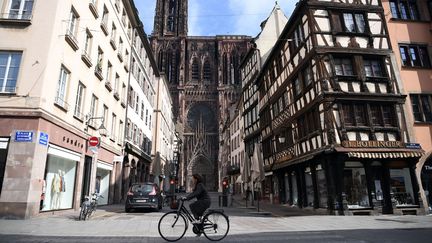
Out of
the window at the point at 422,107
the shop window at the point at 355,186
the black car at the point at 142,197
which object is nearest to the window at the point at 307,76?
the shop window at the point at 355,186

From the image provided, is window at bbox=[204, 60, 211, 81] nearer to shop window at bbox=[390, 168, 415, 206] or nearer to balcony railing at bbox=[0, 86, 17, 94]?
shop window at bbox=[390, 168, 415, 206]

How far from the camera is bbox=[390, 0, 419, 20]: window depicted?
1853 cm

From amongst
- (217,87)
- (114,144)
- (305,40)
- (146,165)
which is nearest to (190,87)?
(217,87)

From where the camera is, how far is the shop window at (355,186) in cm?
1483

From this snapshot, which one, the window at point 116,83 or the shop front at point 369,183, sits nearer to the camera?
the shop front at point 369,183

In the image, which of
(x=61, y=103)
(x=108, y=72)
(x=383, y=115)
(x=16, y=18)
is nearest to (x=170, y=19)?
(x=108, y=72)

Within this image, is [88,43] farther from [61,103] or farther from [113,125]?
[113,125]

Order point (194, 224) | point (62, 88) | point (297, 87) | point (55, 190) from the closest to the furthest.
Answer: point (194, 224)
point (55, 190)
point (62, 88)
point (297, 87)

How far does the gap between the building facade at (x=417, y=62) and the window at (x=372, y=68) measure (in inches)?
54.6

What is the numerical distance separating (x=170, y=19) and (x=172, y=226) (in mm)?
76312

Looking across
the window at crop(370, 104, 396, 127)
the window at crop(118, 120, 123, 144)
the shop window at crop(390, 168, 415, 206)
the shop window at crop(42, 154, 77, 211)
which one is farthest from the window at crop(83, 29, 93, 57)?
the shop window at crop(390, 168, 415, 206)

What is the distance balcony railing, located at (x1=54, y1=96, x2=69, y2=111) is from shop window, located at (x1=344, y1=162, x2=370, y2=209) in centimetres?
1376

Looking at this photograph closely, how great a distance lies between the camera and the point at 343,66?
54.3 feet

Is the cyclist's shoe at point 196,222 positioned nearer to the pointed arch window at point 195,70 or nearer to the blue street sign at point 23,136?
the blue street sign at point 23,136
